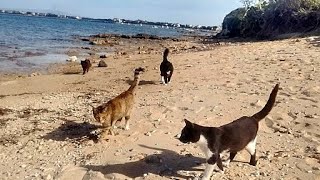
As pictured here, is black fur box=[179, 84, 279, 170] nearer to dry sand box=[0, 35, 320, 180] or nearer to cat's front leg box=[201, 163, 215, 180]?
cat's front leg box=[201, 163, 215, 180]

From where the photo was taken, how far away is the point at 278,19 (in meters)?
31.7

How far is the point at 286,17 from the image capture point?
2992cm

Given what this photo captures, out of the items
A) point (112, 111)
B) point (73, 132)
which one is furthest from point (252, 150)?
point (73, 132)

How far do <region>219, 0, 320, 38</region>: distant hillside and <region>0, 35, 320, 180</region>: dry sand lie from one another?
1379 centimetres

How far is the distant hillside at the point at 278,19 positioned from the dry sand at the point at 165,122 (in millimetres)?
13794

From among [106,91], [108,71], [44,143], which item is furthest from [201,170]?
[108,71]

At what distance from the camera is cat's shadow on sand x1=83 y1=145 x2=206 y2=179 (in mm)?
A: 5449

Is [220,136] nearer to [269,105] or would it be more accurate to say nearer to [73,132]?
[269,105]

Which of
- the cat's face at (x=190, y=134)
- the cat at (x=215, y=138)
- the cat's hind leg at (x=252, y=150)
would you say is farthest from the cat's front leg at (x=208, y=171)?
the cat's hind leg at (x=252, y=150)

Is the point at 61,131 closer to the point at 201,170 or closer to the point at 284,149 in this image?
the point at 201,170

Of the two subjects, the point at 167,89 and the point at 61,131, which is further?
the point at 167,89

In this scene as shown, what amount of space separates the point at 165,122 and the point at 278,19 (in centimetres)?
2681

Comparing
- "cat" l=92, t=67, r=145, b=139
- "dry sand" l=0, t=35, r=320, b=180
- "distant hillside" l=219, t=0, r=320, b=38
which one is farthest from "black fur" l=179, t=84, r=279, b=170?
"distant hillside" l=219, t=0, r=320, b=38

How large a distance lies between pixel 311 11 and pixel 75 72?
18.2 metres
